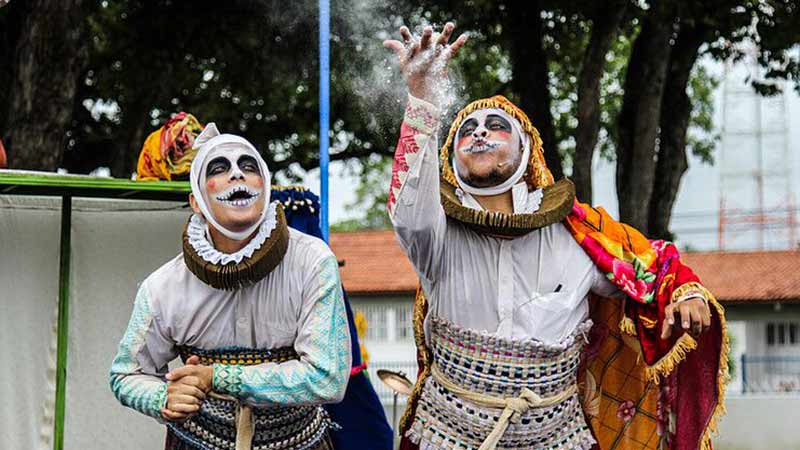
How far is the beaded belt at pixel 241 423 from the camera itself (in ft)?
12.6

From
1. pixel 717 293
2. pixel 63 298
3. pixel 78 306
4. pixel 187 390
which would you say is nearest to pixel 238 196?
pixel 187 390

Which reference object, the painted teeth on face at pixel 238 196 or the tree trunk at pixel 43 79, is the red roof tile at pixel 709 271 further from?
the painted teeth on face at pixel 238 196

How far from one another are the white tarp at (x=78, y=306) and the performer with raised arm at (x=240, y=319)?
202 cm

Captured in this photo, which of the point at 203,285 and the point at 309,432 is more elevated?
the point at 203,285

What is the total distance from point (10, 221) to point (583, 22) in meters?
7.46

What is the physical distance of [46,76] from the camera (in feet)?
26.7

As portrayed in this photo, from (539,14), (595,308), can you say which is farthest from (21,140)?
(595,308)

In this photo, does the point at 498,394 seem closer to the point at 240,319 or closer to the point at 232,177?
the point at 240,319

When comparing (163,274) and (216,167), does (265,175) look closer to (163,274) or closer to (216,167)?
(216,167)

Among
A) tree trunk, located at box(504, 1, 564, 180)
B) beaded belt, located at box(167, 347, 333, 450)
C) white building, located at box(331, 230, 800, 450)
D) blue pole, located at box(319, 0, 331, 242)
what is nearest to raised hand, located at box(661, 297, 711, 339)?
beaded belt, located at box(167, 347, 333, 450)

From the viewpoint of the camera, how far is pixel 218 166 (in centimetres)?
394

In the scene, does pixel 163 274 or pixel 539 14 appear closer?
pixel 163 274

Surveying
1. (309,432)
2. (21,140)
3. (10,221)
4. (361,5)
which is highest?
(361,5)

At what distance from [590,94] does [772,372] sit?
11706 millimetres
